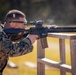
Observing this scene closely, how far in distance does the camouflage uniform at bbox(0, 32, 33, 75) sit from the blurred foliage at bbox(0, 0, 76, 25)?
Result: 27.5 meters

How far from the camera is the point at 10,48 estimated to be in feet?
8.87

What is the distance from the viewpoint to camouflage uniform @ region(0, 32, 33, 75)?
269cm

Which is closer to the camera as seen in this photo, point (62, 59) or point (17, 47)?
point (17, 47)

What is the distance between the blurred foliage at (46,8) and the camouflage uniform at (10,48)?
1083 inches

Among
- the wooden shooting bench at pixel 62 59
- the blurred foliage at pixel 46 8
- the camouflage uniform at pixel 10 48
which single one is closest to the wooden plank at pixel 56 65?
the wooden shooting bench at pixel 62 59

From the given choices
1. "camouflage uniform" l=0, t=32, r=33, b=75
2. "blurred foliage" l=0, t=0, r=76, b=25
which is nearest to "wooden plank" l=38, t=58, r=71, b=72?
"camouflage uniform" l=0, t=32, r=33, b=75

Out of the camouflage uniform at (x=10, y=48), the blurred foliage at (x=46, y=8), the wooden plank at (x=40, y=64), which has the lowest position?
Result: the wooden plank at (x=40, y=64)

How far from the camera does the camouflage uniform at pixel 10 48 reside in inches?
106

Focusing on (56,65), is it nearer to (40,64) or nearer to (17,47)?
(40,64)

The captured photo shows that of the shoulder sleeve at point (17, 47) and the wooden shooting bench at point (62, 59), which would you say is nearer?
the shoulder sleeve at point (17, 47)

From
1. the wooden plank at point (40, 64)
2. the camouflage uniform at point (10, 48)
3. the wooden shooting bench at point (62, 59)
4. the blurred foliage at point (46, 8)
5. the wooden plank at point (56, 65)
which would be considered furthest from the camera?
the blurred foliage at point (46, 8)

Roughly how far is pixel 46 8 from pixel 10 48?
30280 mm

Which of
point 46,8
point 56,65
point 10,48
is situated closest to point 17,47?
point 10,48

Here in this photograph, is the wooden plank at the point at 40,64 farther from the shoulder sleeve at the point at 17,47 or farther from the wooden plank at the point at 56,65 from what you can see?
the shoulder sleeve at the point at 17,47
